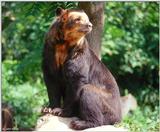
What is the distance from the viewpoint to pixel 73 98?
6.81 m

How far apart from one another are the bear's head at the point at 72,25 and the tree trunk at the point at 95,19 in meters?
0.98

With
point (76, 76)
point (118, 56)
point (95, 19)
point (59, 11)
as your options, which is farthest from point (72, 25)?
point (118, 56)

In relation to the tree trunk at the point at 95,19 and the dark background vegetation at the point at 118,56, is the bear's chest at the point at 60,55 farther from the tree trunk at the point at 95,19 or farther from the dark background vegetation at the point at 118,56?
the dark background vegetation at the point at 118,56

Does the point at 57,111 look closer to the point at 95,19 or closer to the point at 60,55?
the point at 60,55

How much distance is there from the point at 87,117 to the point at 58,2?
5.78ft

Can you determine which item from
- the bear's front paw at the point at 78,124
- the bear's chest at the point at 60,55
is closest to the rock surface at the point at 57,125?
the bear's front paw at the point at 78,124

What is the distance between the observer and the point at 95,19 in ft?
26.3

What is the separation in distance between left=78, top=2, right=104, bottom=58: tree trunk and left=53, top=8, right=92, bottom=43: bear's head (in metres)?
0.98

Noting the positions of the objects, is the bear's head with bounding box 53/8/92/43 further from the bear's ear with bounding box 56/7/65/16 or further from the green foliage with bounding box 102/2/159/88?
the green foliage with bounding box 102/2/159/88

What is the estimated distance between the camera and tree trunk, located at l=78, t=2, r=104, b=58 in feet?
26.2

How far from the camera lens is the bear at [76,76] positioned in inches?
267

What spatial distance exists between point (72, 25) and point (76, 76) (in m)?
0.63

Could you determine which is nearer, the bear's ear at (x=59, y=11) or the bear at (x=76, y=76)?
the bear at (x=76, y=76)

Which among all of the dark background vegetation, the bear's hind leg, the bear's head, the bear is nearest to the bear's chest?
the bear
